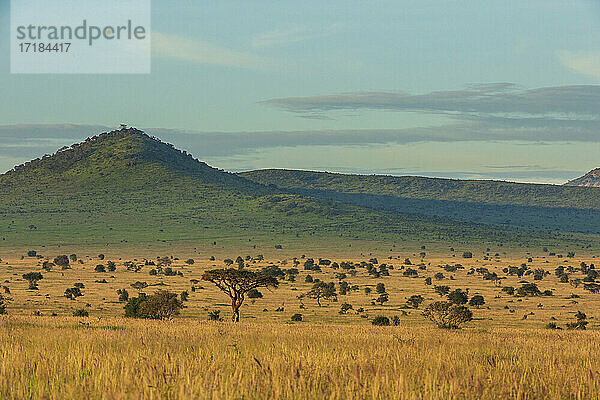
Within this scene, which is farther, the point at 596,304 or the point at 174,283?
the point at 174,283

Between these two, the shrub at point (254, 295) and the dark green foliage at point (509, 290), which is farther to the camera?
the dark green foliage at point (509, 290)

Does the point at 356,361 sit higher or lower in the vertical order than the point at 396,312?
higher

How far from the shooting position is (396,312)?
196 ft

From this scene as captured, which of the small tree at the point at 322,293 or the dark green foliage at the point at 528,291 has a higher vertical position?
the small tree at the point at 322,293

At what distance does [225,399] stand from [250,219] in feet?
581

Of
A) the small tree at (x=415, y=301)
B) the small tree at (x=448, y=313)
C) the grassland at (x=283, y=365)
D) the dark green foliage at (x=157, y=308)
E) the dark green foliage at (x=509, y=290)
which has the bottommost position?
the dark green foliage at (x=509, y=290)

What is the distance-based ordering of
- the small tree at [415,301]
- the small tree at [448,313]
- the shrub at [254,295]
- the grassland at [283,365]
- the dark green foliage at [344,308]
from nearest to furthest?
the grassland at [283,365] → the small tree at [448,313] → the dark green foliage at [344,308] → the small tree at [415,301] → the shrub at [254,295]

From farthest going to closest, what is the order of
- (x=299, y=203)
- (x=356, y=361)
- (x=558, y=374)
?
(x=299, y=203)
(x=356, y=361)
(x=558, y=374)

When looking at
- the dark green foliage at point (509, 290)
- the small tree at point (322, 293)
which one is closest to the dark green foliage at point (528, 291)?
the dark green foliage at point (509, 290)

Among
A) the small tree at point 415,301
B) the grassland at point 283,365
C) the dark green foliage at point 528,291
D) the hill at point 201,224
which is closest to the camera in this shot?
the grassland at point 283,365

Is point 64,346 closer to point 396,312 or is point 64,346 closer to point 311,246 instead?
point 396,312

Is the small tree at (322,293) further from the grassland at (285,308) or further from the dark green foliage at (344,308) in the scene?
the dark green foliage at (344,308)

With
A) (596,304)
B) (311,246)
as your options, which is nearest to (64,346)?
(596,304)

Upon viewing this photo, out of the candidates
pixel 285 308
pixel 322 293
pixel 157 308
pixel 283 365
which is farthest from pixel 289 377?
pixel 322 293
